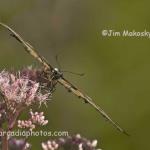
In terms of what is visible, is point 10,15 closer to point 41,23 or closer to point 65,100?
point 41,23

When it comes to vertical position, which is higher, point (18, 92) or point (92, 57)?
point (18, 92)

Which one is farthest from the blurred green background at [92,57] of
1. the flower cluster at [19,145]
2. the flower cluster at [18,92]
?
the flower cluster at [18,92]

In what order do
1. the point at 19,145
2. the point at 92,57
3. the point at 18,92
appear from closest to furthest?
1. the point at 18,92
2. the point at 19,145
3. the point at 92,57

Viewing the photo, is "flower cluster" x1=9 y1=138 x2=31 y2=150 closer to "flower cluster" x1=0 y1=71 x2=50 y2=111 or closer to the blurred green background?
"flower cluster" x1=0 y1=71 x2=50 y2=111

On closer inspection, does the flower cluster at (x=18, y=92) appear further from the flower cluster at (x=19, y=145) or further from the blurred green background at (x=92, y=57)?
the blurred green background at (x=92, y=57)

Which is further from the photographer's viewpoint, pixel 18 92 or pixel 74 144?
pixel 74 144

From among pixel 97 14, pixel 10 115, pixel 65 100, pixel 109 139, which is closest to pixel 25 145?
pixel 10 115

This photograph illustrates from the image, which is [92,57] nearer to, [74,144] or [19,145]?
[74,144]

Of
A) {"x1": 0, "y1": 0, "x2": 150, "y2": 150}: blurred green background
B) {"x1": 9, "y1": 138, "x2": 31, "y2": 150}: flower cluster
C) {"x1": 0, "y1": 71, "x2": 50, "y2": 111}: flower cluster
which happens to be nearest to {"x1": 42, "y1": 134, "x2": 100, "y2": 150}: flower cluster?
{"x1": 9, "y1": 138, "x2": 31, "y2": 150}: flower cluster

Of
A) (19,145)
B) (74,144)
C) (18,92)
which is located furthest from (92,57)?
(18,92)
